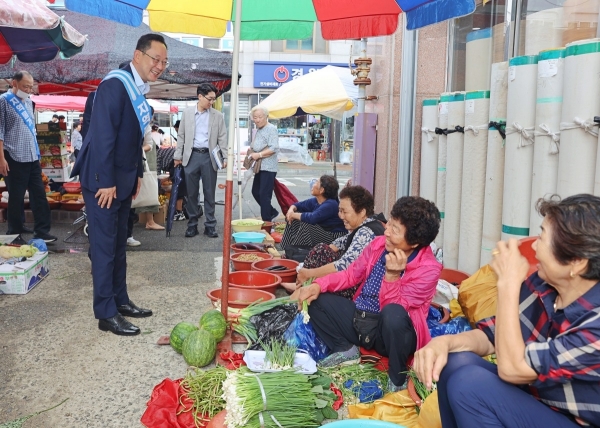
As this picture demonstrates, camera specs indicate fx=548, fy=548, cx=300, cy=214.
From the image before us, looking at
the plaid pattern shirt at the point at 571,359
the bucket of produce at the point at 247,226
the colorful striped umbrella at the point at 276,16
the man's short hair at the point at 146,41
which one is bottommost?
the bucket of produce at the point at 247,226

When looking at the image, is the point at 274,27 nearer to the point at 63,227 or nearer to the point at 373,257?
the point at 373,257

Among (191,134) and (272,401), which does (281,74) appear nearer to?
(191,134)

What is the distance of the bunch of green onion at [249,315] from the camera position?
12.9 feet

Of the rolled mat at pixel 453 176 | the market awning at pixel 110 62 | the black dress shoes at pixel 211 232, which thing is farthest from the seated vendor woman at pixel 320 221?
the market awning at pixel 110 62

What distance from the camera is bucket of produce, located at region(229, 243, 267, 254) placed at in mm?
6367

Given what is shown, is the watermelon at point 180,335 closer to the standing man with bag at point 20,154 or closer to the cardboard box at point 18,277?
the cardboard box at point 18,277

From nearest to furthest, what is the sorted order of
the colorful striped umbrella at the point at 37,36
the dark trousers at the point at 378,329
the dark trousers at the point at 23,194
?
the dark trousers at the point at 378,329 → the colorful striped umbrella at the point at 37,36 → the dark trousers at the point at 23,194

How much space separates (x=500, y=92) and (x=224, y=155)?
4.91 meters

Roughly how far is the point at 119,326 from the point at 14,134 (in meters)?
3.84

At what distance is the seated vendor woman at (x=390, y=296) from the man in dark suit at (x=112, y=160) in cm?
152

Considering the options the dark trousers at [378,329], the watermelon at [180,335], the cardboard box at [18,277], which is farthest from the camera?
the cardboard box at [18,277]

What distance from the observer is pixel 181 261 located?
21.7 ft

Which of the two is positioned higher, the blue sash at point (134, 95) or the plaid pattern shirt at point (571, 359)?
the blue sash at point (134, 95)

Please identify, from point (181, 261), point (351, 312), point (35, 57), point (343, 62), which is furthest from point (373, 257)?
point (343, 62)
